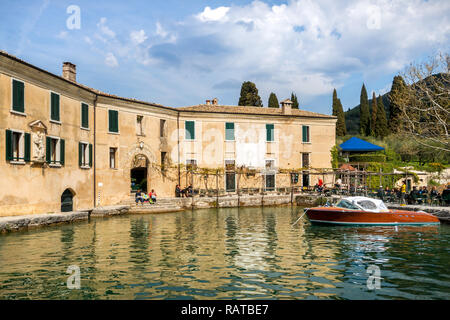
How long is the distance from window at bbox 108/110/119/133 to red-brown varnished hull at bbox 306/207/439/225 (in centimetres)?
1514

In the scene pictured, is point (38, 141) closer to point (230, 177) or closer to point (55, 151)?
point (55, 151)

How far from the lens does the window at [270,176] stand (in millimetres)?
35625

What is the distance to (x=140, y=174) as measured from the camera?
3384 cm

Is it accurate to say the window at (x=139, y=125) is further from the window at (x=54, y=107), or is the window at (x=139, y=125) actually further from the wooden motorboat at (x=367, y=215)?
the wooden motorboat at (x=367, y=215)

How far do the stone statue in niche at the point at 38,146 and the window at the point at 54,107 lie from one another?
1.68 metres

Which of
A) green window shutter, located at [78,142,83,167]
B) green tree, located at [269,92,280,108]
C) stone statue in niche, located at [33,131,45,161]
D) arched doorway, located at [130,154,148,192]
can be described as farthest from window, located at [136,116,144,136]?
green tree, located at [269,92,280,108]

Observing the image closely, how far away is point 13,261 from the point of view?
11.7 metres

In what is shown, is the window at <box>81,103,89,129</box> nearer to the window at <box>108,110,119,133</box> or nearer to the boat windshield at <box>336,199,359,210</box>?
the window at <box>108,110,119,133</box>

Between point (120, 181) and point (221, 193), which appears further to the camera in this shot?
point (221, 193)

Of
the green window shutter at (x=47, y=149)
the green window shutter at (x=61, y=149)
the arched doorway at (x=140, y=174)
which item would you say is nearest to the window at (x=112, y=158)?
the arched doorway at (x=140, y=174)

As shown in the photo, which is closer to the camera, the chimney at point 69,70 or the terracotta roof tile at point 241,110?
the chimney at point 69,70
